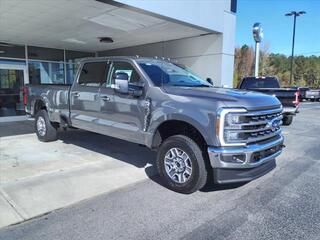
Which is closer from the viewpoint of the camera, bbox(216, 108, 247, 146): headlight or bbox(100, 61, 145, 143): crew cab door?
bbox(216, 108, 247, 146): headlight

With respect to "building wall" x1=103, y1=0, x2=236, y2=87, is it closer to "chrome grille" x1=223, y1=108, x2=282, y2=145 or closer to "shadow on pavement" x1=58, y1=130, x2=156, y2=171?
"shadow on pavement" x1=58, y1=130, x2=156, y2=171

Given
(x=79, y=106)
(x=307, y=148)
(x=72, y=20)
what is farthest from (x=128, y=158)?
(x=72, y=20)

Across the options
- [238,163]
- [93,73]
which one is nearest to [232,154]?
[238,163]

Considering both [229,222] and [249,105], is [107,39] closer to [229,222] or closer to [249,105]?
[249,105]

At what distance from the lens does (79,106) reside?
6.72 m

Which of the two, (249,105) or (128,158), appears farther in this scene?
(128,158)

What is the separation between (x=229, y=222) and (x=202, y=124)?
1.33 meters

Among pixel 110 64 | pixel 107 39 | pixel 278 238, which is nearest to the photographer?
pixel 278 238

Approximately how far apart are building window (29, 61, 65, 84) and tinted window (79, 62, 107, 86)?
9104 mm

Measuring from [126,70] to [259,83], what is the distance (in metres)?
9.28

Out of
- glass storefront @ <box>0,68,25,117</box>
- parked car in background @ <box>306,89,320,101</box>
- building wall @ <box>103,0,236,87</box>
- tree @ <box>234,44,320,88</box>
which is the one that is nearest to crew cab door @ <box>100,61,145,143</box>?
building wall @ <box>103,0,236,87</box>

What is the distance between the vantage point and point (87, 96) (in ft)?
21.0

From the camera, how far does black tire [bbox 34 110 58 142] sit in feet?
26.3

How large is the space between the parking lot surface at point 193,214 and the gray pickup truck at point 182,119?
358 mm
